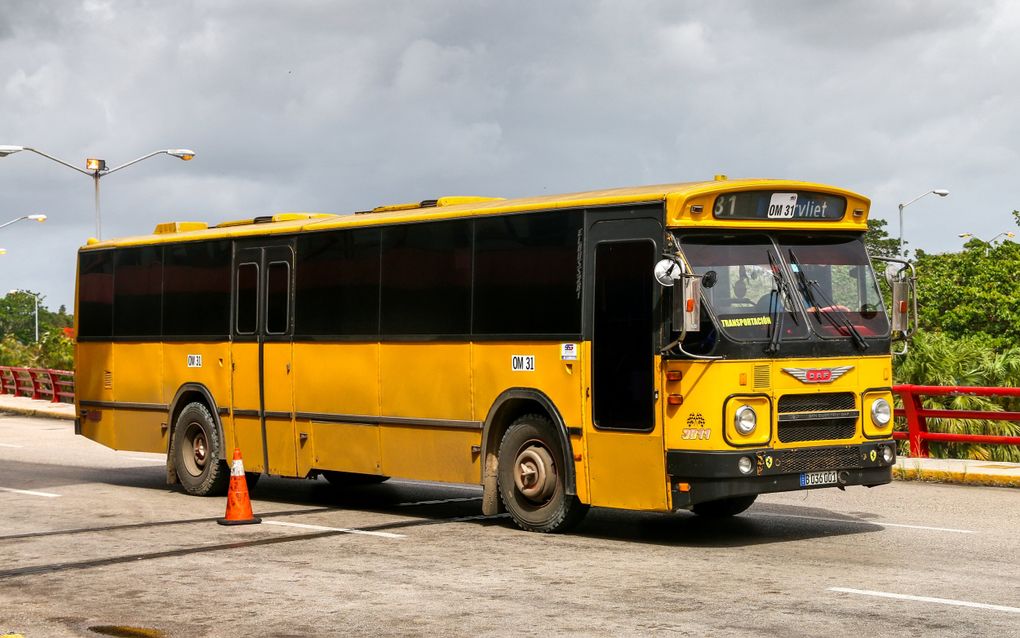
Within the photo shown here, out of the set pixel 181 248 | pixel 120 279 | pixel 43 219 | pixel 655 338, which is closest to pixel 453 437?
pixel 655 338

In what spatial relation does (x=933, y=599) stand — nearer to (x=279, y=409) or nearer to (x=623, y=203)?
(x=623, y=203)

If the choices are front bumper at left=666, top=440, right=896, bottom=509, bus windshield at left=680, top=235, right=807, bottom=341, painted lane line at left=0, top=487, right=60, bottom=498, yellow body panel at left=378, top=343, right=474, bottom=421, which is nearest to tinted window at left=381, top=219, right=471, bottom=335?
yellow body panel at left=378, top=343, right=474, bottom=421

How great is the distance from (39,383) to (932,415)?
1138 inches

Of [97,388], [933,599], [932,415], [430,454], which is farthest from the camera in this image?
[932,415]

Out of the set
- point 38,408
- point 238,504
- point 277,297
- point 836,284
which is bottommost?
point 238,504

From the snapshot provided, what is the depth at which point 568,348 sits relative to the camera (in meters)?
13.6

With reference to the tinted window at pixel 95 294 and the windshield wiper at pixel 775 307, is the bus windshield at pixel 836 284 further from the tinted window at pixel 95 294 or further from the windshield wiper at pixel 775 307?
the tinted window at pixel 95 294

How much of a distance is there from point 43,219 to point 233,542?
207 feet

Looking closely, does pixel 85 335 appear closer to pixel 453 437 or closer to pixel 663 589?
pixel 453 437

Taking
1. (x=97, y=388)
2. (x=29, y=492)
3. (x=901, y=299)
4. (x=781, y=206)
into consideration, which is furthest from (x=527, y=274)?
(x=97, y=388)

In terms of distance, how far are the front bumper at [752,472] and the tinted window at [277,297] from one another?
585 centimetres

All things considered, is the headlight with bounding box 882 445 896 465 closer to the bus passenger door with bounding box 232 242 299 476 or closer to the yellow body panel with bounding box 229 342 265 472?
the bus passenger door with bounding box 232 242 299 476

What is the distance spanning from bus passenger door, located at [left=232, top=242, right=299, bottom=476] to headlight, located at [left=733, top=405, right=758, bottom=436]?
591 centimetres

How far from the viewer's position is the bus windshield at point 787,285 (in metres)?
12.7
